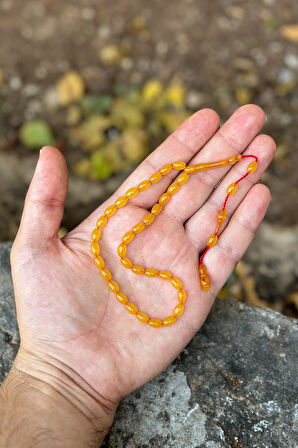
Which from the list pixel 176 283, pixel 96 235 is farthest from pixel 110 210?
pixel 176 283

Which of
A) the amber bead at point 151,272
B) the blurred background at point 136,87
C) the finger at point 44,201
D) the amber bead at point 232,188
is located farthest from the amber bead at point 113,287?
the blurred background at point 136,87

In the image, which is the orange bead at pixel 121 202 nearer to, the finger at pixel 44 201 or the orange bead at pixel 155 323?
the finger at pixel 44 201

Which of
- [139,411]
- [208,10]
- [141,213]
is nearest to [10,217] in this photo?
[141,213]

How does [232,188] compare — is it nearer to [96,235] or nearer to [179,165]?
[179,165]

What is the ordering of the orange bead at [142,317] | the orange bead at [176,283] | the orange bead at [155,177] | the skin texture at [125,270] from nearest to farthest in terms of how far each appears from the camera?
the skin texture at [125,270] → the orange bead at [142,317] → the orange bead at [176,283] → the orange bead at [155,177]

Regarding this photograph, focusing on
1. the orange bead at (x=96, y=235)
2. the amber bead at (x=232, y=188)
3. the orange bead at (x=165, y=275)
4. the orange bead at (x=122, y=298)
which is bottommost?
the orange bead at (x=165, y=275)

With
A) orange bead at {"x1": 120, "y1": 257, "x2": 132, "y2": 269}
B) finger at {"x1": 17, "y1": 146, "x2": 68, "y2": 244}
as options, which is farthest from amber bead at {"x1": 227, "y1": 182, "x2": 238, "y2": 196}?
finger at {"x1": 17, "y1": 146, "x2": 68, "y2": 244}

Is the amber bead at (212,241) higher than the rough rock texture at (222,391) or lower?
higher
